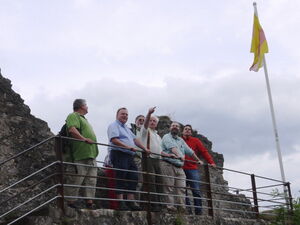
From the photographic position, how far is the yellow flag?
48.1 feet

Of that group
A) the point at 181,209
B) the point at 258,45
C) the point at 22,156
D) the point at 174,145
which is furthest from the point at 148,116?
the point at 258,45

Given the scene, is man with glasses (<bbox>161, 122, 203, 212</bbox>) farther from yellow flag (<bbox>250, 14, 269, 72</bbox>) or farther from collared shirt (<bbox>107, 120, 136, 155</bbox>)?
yellow flag (<bbox>250, 14, 269, 72</bbox>)

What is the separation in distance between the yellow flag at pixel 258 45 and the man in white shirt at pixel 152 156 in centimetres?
579

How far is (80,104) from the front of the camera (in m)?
8.52

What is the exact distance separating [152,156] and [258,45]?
21.5 feet

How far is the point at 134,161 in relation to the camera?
8.97 metres

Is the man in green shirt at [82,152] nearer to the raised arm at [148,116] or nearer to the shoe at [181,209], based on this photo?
the raised arm at [148,116]

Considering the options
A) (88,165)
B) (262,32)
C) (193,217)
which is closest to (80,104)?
(88,165)

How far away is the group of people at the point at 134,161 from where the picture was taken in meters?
8.15

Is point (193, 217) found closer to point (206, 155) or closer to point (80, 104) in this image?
point (206, 155)

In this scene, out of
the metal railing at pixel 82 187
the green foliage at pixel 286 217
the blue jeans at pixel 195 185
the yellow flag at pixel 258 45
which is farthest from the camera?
the yellow flag at pixel 258 45

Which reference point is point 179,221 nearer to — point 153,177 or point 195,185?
point 153,177

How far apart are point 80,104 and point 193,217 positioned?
8.54 ft

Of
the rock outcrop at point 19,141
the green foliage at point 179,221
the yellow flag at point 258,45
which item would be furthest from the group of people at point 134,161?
the yellow flag at point 258,45
